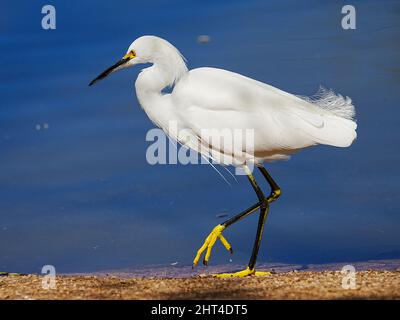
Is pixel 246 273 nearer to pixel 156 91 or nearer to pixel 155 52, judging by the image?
pixel 156 91

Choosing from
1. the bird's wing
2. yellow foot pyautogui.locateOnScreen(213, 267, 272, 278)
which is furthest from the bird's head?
yellow foot pyautogui.locateOnScreen(213, 267, 272, 278)

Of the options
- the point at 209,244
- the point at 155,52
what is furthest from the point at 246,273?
the point at 155,52

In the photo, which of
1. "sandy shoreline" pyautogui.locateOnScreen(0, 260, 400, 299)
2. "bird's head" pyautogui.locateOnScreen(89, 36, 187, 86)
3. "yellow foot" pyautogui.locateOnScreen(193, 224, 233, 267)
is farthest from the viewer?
"bird's head" pyautogui.locateOnScreen(89, 36, 187, 86)

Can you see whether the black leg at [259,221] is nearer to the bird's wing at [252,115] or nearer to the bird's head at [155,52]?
the bird's wing at [252,115]

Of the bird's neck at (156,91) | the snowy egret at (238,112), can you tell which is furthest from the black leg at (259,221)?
the bird's neck at (156,91)

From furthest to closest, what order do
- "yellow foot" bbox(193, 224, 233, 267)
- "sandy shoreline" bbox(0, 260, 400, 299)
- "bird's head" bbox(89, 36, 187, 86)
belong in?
1. "bird's head" bbox(89, 36, 187, 86)
2. "yellow foot" bbox(193, 224, 233, 267)
3. "sandy shoreline" bbox(0, 260, 400, 299)

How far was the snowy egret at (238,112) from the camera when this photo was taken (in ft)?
25.5

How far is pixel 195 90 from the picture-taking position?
779cm

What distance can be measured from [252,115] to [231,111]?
201 millimetres

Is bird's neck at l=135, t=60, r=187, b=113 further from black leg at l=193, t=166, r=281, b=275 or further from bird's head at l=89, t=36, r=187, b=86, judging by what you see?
black leg at l=193, t=166, r=281, b=275

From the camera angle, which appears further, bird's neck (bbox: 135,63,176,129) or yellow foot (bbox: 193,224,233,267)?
bird's neck (bbox: 135,63,176,129)

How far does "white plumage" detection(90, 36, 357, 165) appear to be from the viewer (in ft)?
25.5
